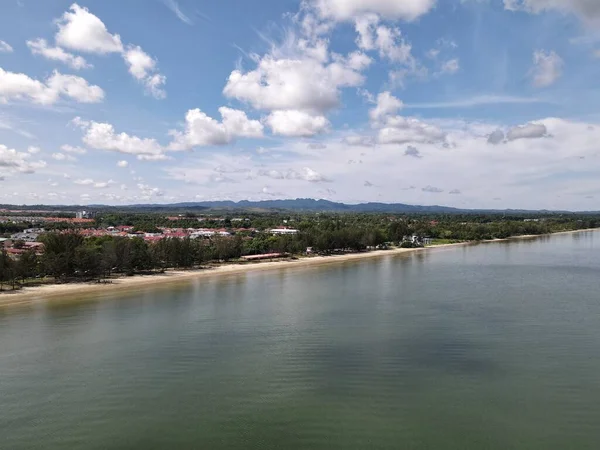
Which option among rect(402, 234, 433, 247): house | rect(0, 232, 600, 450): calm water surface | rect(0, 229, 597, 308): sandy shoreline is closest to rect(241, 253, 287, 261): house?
rect(0, 229, 597, 308): sandy shoreline

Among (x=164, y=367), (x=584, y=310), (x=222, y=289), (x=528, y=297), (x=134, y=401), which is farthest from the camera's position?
(x=222, y=289)

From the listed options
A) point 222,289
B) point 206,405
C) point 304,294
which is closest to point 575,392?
point 206,405

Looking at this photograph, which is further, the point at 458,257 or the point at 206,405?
the point at 458,257

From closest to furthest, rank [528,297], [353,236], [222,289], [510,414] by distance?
[510,414] → [528,297] → [222,289] → [353,236]

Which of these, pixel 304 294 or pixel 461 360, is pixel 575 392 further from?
pixel 304 294

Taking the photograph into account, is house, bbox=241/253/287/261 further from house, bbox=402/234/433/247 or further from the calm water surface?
house, bbox=402/234/433/247

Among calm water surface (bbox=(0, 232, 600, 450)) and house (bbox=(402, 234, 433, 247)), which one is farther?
house (bbox=(402, 234, 433, 247))

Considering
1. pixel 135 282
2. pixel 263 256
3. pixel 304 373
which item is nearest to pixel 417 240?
pixel 263 256

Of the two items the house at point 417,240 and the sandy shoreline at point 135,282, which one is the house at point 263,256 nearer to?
the sandy shoreline at point 135,282
